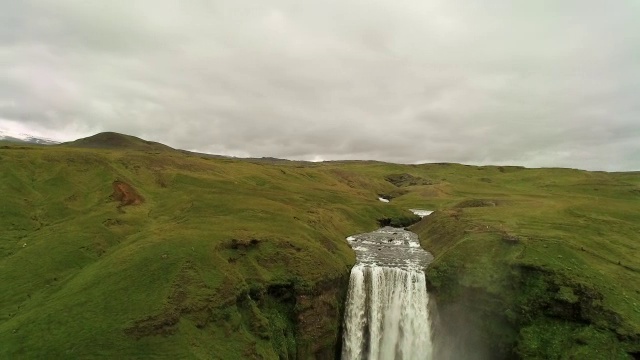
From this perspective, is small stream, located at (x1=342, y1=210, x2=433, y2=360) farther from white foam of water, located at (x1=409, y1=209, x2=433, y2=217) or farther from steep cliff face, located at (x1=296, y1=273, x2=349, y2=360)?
white foam of water, located at (x1=409, y1=209, x2=433, y2=217)

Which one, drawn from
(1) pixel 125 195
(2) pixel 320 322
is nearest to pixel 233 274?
(2) pixel 320 322

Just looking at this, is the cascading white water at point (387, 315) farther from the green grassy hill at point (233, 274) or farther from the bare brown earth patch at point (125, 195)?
the bare brown earth patch at point (125, 195)

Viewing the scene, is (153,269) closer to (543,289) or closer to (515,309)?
(515,309)

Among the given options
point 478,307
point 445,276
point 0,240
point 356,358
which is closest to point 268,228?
point 356,358

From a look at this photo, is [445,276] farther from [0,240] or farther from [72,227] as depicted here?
[0,240]

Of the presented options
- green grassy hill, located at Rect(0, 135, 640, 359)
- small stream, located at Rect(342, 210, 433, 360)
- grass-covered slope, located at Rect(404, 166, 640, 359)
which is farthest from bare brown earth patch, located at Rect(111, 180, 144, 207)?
grass-covered slope, located at Rect(404, 166, 640, 359)

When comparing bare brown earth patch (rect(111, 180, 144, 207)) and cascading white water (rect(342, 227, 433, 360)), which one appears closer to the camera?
cascading white water (rect(342, 227, 433, 360))
